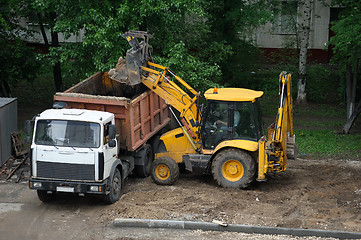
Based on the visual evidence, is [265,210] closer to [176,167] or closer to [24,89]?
[176,167]

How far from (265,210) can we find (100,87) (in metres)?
6.89

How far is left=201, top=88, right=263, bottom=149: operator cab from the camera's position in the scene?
42.5 feet

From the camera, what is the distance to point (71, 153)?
11.7 m

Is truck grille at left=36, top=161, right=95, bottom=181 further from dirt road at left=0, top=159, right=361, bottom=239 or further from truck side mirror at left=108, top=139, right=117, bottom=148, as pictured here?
dirt road at left=0, top=159, right=361, bottom=239

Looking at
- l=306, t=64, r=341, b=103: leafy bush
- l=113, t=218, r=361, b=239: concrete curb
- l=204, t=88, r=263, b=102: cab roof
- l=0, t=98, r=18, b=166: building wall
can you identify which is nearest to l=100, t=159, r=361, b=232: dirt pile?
l=113, t=218, r=361, b=239: concrete curb

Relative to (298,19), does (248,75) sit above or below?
below

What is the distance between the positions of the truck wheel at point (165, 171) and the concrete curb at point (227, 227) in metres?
2.65

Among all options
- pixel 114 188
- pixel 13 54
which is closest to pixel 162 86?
pixel 114 188

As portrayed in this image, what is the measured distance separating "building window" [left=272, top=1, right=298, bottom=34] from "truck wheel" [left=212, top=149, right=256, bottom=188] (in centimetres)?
1216

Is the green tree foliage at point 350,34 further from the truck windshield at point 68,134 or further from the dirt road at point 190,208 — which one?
the truck windshield at point 68,134

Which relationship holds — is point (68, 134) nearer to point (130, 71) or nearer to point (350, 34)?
Answer: point (130, 71)

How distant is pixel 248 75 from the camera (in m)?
23.5

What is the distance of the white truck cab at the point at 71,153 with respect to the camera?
11688mm

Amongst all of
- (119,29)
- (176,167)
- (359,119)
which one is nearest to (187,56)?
(119,29)
